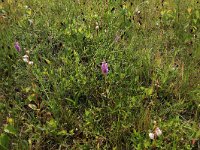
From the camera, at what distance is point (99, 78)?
2.51 meters

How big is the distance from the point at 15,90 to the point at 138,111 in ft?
3.36

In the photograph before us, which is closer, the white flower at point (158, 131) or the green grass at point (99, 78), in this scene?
the white flower at point (158, 131)

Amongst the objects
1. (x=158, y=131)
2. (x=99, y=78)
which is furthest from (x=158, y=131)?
(x=99, y=78)

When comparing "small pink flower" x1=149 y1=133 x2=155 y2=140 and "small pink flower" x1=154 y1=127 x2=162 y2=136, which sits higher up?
"small pink flower" x1=154 y1=127 x2=162 y2=136

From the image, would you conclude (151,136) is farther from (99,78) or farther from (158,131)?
(99,78)

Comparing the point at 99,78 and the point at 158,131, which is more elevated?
the point at 99,78

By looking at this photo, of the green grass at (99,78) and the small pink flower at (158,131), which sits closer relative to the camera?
the small pink flower at (158,131)

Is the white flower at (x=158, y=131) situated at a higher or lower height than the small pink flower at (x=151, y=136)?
higher

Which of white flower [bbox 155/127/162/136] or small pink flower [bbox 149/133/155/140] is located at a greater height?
white flower [bbox 155/127/162/136]

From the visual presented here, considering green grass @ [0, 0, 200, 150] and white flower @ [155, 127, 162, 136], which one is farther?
green grass @ [0, 0, 200, 150]

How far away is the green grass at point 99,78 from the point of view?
2.16m

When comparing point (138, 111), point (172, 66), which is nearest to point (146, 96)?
point (138, 111)

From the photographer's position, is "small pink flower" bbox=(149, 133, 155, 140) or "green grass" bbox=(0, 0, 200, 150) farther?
"green grass" bbox=(0, 0, 200, 150)

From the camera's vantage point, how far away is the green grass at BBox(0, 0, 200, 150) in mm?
2162
